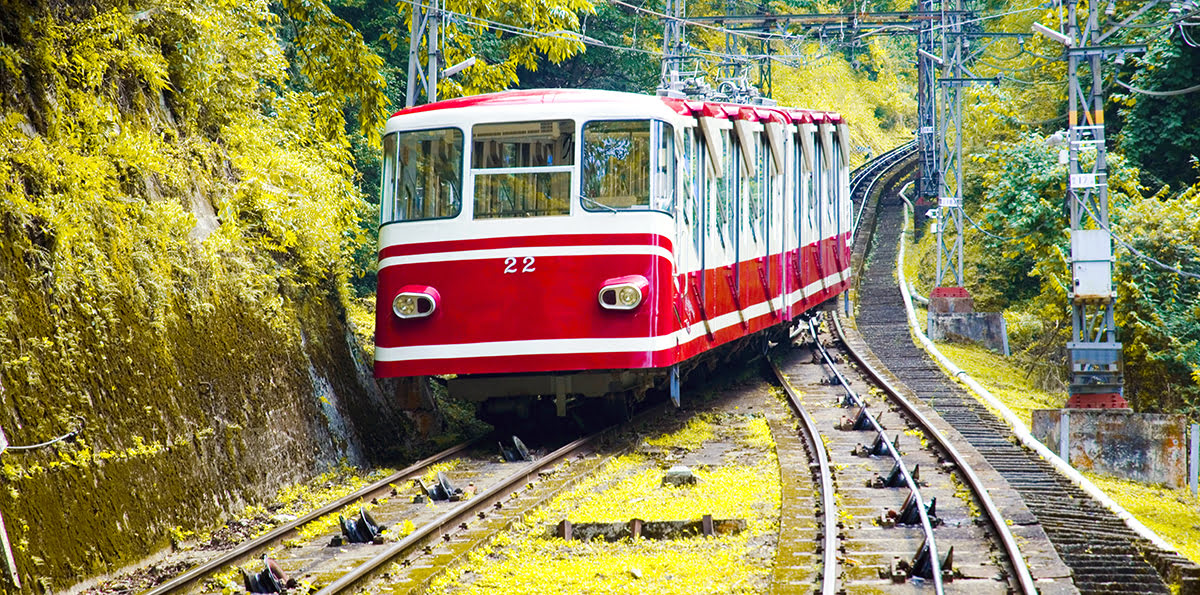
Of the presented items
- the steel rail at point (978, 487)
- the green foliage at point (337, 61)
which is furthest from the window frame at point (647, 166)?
the green foliage at point (337, 61)

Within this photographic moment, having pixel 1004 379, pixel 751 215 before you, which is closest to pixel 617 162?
pixel 751 215

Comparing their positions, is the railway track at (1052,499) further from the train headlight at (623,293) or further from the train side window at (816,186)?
the train headlight at (623,293)

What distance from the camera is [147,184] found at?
35.0ft

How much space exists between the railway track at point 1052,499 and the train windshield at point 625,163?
4.17 m

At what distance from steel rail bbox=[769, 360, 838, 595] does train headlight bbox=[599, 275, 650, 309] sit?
86.5 inches

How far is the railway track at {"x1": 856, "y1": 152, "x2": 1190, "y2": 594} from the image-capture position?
339 inches

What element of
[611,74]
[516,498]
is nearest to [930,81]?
[611,74]

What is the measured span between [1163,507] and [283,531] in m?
9.59

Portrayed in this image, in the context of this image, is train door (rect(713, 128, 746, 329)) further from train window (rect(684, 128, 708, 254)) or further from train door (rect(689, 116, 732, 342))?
train window (rect(684, 128, 708, 254))

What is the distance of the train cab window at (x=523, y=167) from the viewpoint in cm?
1194

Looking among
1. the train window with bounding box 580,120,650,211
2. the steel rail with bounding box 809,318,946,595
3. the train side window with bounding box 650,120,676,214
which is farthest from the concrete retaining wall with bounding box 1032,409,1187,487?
the train window with bounding box 580,120,650,211

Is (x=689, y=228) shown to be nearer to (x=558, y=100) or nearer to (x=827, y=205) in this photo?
(x=558, y=100)

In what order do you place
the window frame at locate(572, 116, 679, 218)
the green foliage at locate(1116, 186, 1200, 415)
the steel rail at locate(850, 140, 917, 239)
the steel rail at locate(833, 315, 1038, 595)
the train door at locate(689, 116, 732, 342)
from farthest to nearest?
1. the steel rail at locate(850, 140, 917, 239)
2. the green foliage at locate(1116, 186, 1200, 415)
3. the train door at locate(689, 116, 732, 342)
4. the window frame at locate(572, 116, 679, 218)
5. the steel rail at locate(833, 315, 1038, 595)

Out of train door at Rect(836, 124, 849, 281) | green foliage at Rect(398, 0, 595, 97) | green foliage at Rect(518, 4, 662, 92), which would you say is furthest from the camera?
green foliage at Rect(518, 4, 662, 92)
